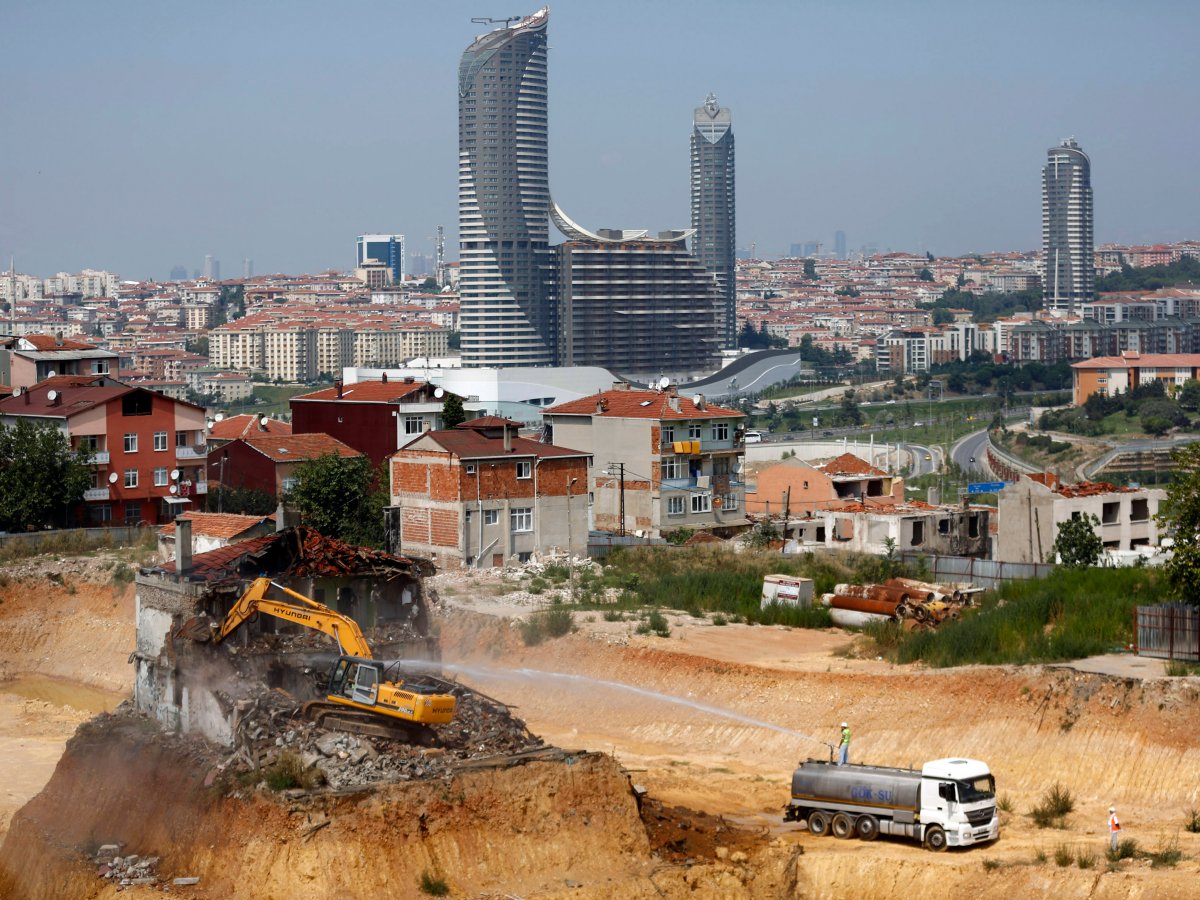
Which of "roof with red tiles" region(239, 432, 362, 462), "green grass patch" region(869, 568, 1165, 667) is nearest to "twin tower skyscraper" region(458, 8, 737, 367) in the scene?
"roof with red tiles" region(239, 432, 362, 462)

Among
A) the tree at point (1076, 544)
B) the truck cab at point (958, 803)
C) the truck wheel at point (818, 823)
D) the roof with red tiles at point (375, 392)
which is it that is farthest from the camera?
the roof with red tiles at point (375, 392)

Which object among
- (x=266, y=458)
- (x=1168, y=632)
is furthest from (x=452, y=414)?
(x=1168, y=632)

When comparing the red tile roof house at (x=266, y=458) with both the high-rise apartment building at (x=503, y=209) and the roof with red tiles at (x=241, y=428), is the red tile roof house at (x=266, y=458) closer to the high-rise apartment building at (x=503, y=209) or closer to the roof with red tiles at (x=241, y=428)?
the roof with red tiles at (x=241, y=428)

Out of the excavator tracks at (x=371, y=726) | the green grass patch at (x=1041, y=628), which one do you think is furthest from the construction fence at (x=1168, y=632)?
the excavator tracks at (x=371, y=726)

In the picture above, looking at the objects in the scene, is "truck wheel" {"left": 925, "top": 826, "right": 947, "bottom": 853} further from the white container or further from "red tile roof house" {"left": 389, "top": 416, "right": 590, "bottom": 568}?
"red tile roof house" {"left": 389, "top": 416, "right": 590, "bottom": 568}

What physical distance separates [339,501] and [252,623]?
1993 cm

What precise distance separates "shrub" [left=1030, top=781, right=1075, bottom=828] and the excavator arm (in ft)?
27.4

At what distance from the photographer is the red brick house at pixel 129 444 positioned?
158ft

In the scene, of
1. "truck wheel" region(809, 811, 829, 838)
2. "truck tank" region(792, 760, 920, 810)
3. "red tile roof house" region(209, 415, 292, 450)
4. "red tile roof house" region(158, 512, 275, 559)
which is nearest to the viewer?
"truck tank" region(792, 760, 920, 810)

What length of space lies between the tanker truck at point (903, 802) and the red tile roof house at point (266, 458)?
29.0 meters

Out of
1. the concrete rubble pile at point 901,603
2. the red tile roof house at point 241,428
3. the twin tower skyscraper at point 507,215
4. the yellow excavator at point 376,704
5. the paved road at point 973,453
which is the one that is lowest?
the paved road at point 973,453

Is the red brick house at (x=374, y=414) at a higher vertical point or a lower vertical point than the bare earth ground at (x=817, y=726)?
higher

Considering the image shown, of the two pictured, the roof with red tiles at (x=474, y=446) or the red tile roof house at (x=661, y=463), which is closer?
the roof with red tiles at (x=474, y=446)

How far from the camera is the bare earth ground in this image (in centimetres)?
2016
